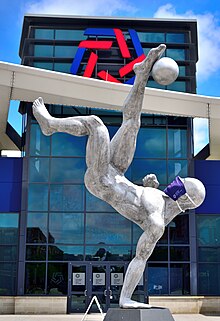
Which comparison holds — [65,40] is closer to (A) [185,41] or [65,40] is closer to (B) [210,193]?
(A) [185,41]

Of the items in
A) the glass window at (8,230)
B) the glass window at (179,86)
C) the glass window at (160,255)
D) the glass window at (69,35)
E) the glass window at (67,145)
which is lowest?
the glass window at (160,255)

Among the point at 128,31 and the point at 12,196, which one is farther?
the point at 128,31

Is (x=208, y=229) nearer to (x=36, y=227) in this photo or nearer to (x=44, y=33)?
(x=36, y=227)

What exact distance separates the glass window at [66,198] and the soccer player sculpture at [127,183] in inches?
490

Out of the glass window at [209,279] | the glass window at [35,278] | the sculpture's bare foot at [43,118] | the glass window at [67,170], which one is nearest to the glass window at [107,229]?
the glass window at [67,170]

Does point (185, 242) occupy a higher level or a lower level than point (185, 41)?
lower

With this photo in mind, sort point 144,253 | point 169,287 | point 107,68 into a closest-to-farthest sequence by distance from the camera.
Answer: point 144,253, point 169,287, point 107,68

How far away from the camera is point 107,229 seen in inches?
Answer: 788

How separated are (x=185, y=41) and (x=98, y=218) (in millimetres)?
8482

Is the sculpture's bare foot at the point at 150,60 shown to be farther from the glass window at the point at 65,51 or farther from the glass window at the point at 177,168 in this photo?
the glass window at the point at 65,51

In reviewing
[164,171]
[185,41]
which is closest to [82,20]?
[185,41]

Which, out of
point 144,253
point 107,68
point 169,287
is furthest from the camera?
point 107,68

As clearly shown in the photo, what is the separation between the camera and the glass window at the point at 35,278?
1947 cm

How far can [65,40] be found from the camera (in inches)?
869
